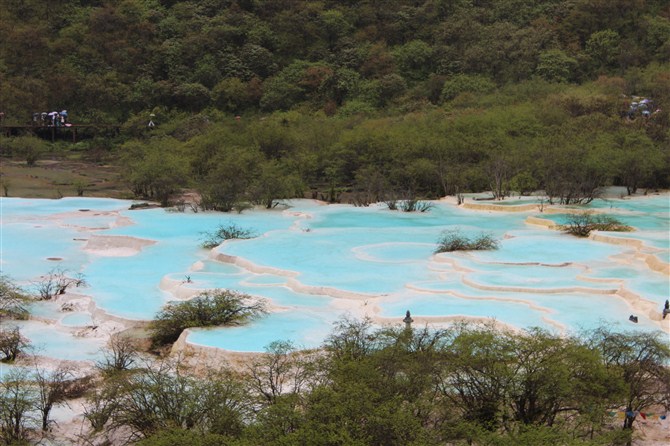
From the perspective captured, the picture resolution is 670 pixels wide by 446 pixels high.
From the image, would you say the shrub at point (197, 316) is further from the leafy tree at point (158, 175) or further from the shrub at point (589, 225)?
the leafy tree at point (158, 175)

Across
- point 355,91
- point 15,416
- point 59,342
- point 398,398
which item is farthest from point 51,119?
point 398,398

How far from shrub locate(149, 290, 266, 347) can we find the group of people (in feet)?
113

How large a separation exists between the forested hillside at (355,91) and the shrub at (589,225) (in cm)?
504

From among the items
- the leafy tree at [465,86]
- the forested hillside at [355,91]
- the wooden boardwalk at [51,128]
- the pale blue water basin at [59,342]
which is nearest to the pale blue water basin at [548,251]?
the forested hillside at [355,91]

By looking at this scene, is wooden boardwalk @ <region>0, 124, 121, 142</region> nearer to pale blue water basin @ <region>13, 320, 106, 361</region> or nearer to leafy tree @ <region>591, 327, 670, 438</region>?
pale blue water basin @ <region>13, 320, 106, 361</region>

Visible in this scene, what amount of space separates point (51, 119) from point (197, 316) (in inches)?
1421

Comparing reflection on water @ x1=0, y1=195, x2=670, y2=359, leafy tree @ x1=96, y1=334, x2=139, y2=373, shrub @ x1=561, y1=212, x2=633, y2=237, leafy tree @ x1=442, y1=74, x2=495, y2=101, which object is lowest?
leafy tree @ x1=96, y1=334, x2=139, y2=373

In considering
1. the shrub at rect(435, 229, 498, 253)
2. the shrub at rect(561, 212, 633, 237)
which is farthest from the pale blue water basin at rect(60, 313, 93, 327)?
the shrub at rect(561, 212, 633, 237)

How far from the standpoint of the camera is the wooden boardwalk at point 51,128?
150 ft

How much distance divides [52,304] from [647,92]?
33758 mm

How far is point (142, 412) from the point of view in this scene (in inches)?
392

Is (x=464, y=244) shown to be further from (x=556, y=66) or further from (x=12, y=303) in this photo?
(x=556, y=66)

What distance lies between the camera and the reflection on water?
582 inches

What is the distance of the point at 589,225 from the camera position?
22156 millimetres
